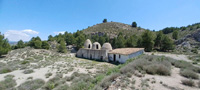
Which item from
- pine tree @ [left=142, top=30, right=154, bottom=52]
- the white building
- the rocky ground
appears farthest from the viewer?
pine tree @ [left=142, top=30, right=154, bottom=52]

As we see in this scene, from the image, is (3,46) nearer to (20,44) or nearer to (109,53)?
(20,44)

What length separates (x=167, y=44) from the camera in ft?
96.4

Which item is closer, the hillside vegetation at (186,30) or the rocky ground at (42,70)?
the rocky ground at (42,70)

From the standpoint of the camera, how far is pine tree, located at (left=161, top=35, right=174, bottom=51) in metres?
29.1

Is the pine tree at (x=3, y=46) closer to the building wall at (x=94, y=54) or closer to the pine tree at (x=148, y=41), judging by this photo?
the building wall at (x=94, y=54)

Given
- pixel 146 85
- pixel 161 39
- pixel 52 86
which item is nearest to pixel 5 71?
pixel 52 86

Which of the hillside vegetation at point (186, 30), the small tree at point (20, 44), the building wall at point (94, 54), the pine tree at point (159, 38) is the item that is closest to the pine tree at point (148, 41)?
the pine tree at point (159, 38)

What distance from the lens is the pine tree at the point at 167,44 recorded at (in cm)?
2907

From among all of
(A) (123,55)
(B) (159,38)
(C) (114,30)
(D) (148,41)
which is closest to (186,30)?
(B) (159,38)

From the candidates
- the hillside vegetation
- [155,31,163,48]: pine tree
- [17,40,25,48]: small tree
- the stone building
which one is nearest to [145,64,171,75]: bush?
the stone building

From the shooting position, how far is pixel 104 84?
5.54 meters

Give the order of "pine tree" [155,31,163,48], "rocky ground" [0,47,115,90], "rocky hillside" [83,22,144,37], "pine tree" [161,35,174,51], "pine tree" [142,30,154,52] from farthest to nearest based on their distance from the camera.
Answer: "rocky hillside" [83,22,144,37] → "pine tree" [155,31,163,48] → "pine tree" [161,35,174,51] → "pine tree" [142,30,154,52] → "rocky ground" [0,47,115,90]

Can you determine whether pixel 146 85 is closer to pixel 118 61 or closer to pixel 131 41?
pixel 118 61

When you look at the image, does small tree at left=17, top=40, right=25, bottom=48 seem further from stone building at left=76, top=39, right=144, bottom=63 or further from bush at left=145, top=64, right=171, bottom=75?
bush at left=145, top=64, right=171, bottom=75
